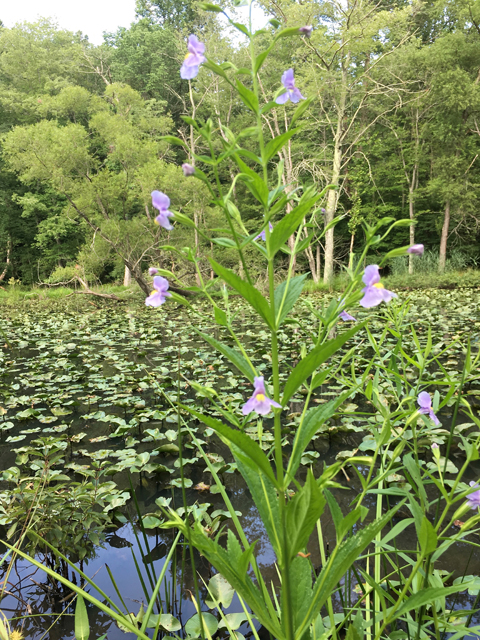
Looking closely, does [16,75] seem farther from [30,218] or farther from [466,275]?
[466,275]

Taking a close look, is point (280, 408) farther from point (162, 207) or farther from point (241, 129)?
point (241, 129)

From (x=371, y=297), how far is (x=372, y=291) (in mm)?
20

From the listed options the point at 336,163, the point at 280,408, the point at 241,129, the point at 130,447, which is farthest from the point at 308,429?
the point at 336,163

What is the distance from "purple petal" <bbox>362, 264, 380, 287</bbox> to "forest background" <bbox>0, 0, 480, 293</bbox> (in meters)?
5.70

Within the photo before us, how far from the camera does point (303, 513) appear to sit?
607mm

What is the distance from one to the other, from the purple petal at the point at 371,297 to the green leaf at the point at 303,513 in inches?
10.8

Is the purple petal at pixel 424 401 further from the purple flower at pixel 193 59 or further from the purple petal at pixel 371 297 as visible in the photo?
the purple flower at pixel 193 59

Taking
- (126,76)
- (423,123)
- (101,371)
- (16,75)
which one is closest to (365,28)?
(423,123)

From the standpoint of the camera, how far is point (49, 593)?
1.28m

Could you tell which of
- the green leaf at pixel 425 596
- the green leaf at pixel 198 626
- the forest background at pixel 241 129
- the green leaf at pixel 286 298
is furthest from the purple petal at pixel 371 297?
the forest background at pixel 241 129

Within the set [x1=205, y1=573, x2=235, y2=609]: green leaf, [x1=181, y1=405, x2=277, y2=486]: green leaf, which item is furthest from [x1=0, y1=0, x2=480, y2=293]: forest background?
[x1=181, y1=405, x2=277, y2=486]: green leaf

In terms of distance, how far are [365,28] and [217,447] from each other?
446 inches

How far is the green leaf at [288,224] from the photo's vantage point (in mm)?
668

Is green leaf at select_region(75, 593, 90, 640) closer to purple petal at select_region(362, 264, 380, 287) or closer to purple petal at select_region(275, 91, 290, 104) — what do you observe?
purple petal at select_region(362, 264, 380, 287)
